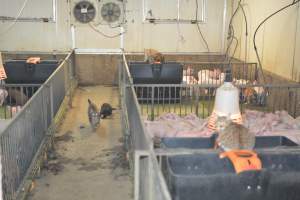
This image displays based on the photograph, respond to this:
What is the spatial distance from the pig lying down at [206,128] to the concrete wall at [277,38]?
192cm

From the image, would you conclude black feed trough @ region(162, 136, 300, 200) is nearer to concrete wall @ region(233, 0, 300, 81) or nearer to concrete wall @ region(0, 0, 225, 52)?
concrete wall @ region(233, 0, 300, 81)

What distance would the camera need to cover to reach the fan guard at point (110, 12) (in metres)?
9.98

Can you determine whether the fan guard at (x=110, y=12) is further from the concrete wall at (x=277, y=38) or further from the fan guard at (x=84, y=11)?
the concrete wall at (x=277, y=38)

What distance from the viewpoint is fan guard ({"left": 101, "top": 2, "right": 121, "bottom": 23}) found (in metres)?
9.98

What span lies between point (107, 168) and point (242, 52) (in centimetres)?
518

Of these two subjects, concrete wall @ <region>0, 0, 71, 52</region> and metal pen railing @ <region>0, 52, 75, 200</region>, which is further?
concrete wall @ <region>0, 0, 71, 52</region>

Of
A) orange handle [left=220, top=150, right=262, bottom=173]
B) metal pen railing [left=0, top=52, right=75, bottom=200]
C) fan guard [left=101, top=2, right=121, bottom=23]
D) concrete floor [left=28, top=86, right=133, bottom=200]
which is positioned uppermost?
fan guard [left=101, top=2, right=121, bottom=23]

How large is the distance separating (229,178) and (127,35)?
26.7ft

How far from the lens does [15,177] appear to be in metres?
3.42

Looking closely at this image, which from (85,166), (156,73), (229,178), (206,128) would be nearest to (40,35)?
(156,73)

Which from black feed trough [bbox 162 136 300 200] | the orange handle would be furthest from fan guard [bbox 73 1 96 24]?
the orange handle

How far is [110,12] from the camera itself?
10031 millimetres

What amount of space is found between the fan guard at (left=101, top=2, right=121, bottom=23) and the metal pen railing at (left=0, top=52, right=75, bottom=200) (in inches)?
197

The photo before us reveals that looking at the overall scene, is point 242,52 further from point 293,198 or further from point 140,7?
point 293,198
